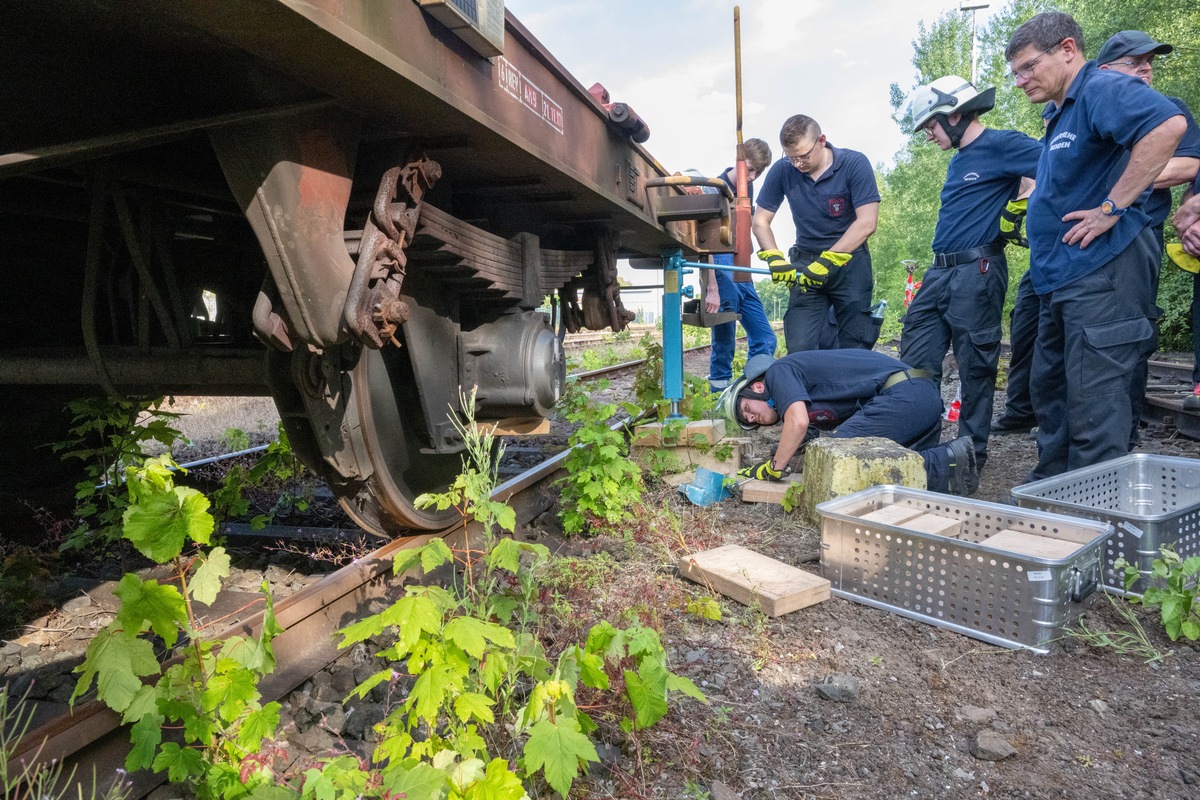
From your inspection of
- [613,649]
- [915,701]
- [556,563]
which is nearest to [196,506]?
[613,649]

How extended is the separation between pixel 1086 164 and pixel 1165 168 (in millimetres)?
469

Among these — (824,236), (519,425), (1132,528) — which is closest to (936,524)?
(1132,528)

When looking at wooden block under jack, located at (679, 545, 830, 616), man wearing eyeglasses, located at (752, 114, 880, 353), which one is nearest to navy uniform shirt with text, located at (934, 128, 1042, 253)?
man wearing eyeglasses, located at (752, 114, 880, 353)

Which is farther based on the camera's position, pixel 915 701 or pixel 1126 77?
pixel 1126 77

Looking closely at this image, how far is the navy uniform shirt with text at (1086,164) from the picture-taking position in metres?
3.24

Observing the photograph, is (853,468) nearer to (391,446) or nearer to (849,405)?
(849,405)

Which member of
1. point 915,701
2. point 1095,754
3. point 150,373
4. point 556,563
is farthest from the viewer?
point 556,563

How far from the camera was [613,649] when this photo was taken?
1686 millimetres

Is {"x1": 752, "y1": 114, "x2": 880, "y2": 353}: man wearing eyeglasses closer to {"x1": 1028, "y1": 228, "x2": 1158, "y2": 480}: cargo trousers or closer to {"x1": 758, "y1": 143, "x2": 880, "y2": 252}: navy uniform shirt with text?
{"x1": 758, "y1": 143, "x2": 880, "y2": 252}: navy uniform shirt with text

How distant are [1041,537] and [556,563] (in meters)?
1.86

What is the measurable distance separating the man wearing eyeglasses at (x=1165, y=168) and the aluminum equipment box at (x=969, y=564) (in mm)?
1390

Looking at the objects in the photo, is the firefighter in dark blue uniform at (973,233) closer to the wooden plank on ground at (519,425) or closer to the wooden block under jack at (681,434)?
the wooden block under jack at (681,434)

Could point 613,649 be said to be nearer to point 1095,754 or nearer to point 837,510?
point 1095,754

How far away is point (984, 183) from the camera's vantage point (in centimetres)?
473
